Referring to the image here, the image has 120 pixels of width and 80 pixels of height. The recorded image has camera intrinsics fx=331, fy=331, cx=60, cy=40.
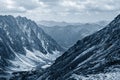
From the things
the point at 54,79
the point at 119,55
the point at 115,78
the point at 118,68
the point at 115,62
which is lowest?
the point at 115,78

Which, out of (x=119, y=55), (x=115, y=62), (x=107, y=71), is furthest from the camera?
(x=119, y=55)

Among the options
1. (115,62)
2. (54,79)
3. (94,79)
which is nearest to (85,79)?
(94,79)

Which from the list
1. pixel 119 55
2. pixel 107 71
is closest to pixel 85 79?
pixel 107 71

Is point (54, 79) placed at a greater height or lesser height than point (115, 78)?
greater

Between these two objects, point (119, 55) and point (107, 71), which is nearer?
point (107, 71)

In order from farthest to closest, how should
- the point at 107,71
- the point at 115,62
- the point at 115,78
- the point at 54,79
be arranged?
the point at 54,79 < the point at 115,62 < the point at 107,71 < the point at 115,78

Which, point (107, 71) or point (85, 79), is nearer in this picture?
point (85, 79)

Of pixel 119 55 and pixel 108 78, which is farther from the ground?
pixel 119 55

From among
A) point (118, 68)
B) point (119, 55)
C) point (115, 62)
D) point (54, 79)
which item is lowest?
point (118, 68)

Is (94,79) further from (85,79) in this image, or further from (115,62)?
(115,62)

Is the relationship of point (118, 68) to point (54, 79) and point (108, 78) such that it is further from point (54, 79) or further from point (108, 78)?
point (54, 79)
